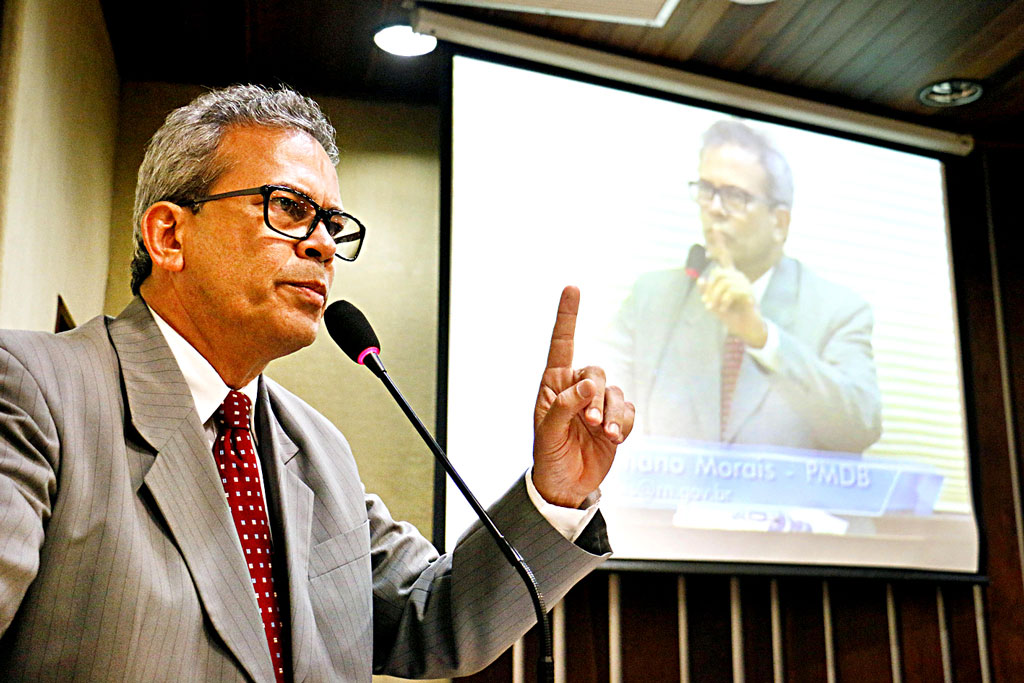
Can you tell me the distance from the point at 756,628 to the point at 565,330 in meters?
1.82

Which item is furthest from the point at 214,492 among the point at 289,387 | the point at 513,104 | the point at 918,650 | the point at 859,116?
the point at 859,116

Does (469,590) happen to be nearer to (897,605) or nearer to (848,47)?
(897,605)

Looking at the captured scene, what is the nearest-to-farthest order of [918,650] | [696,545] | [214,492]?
[214,492], [696,545], [918,650]

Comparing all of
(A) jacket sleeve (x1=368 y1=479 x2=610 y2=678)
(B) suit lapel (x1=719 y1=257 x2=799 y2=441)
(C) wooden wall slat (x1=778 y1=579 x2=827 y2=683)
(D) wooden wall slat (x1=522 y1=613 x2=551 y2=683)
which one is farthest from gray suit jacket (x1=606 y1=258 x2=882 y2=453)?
(A) jacket sleeve (x1=368 y1=479 x2=610 y2=678)

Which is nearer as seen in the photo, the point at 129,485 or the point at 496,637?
the point at 129,485

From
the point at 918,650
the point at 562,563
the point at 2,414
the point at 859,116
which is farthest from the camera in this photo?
the point at 859,116

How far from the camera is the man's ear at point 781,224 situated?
10.6ft

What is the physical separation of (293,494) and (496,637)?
1.25ft

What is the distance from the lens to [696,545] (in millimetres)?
2811

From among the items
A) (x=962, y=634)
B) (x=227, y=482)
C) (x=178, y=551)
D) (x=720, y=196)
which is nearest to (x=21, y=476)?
(x=178, y=551)

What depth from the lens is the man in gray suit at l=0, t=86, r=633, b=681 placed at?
1.14 meters

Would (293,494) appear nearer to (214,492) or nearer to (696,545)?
(214,492)

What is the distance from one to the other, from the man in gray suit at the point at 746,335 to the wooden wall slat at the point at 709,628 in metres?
0.45

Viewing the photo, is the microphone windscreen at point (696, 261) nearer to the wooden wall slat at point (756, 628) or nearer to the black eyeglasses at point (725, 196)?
the black eyeglasses at point (725, 196)
